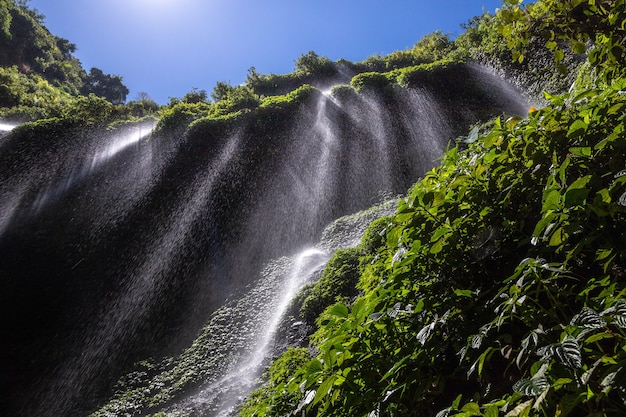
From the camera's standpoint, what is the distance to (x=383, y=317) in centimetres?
148

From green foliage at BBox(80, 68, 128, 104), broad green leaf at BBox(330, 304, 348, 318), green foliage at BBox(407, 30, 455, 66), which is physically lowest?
broad green leaf at BBox(330, 304, 348, 318)

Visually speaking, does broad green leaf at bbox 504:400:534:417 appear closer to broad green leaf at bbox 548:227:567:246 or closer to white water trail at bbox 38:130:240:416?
broad green leaf at bbox 548:227:567:246

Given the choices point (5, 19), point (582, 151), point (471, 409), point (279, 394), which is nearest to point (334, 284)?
point (279, 394)

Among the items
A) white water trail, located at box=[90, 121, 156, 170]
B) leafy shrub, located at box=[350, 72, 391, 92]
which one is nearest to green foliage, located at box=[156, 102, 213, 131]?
white water trail, located at box=[90, 121, 156, 170]

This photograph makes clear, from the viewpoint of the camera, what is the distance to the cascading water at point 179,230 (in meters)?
7.54

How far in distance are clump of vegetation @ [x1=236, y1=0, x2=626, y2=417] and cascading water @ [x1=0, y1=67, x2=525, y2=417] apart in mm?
4691

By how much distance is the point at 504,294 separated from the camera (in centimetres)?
128

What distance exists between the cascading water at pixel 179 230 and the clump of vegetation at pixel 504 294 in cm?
469

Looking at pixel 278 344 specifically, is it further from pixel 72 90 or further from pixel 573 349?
pixel 72 90

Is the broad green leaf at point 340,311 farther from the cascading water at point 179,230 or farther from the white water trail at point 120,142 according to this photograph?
the white water trail at point 120,142

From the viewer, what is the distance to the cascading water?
7.54 meters

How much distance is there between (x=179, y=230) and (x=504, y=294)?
42.7ft

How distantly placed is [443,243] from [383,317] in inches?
16.8

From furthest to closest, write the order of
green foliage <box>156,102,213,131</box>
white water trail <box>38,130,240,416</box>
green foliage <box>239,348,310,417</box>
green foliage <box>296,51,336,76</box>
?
green foliage <box>296,51,336,76</box> → green foliage <box>156,102,213,131</box> → white water trail <box>38,130,240,416</box> → green foliage <box>239,348,310,417</box>
